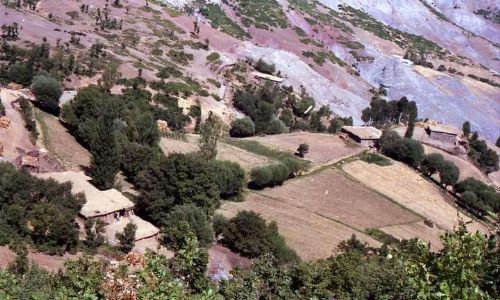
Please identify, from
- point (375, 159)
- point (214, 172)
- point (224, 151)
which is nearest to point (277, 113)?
point (375, 159)

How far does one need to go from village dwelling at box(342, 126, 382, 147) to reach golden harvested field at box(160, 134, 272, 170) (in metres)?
21.5

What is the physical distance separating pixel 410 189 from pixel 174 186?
38.8 metres

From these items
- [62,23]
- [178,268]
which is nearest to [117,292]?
[178,268]

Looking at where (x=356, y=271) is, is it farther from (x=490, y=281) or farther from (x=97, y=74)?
(x=97, y=74)

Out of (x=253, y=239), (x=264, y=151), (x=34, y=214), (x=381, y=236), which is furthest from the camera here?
(x=264, y=151)

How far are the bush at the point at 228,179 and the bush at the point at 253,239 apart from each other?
8833 millimetres

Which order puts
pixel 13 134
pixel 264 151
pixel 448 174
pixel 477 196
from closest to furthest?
1. pixel 13 134
2. pixel 264 151
3. pixel 477 196
4. pixel 448 174

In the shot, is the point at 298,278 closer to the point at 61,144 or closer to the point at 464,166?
the point at 61,144

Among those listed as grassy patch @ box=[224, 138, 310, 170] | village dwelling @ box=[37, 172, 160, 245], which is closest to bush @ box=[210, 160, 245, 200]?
village dwelling @ box=[37, 172, 160, 245]

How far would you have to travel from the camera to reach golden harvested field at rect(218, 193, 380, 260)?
56328 millimetres

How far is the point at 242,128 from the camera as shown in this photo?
91.2m

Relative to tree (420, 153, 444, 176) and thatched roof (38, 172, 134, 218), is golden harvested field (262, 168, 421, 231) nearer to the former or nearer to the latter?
tree (420, 153, 444, 176)

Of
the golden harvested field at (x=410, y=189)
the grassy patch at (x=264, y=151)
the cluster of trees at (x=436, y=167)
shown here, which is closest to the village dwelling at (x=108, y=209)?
the grassy patch at (x=264, y=151)

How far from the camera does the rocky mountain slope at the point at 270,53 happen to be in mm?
107938
